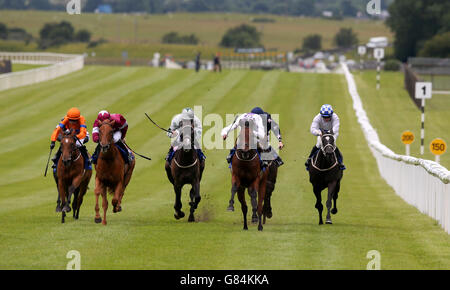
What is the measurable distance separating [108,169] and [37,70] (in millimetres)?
49115

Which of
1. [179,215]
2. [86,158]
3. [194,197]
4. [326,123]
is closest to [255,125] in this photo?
[326,123]

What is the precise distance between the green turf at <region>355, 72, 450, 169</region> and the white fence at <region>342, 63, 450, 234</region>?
8.54 meters

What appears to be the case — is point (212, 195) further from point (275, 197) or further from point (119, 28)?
point (119, 28)

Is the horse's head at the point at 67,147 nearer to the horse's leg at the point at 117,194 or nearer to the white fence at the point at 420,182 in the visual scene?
the horse's leg at the point at 117,194

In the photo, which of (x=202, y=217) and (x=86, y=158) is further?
(x=202, y=217)

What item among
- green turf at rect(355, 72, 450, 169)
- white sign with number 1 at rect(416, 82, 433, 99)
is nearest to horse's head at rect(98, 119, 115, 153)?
green turf at rect(355, 72, 450, 169)

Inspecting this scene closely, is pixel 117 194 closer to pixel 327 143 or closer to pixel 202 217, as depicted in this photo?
pixel 202 217

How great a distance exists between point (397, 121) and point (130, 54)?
90.7m

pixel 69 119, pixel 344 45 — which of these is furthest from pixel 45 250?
pixel 344 45

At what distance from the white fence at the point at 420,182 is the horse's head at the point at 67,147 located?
6845 millimetres

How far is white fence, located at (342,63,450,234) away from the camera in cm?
1798

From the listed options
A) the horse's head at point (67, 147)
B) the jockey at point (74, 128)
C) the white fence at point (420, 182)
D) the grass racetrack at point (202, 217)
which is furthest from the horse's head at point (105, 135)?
the white fence at point (420, 182)

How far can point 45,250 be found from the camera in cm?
1412

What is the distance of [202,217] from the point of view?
19406mm
